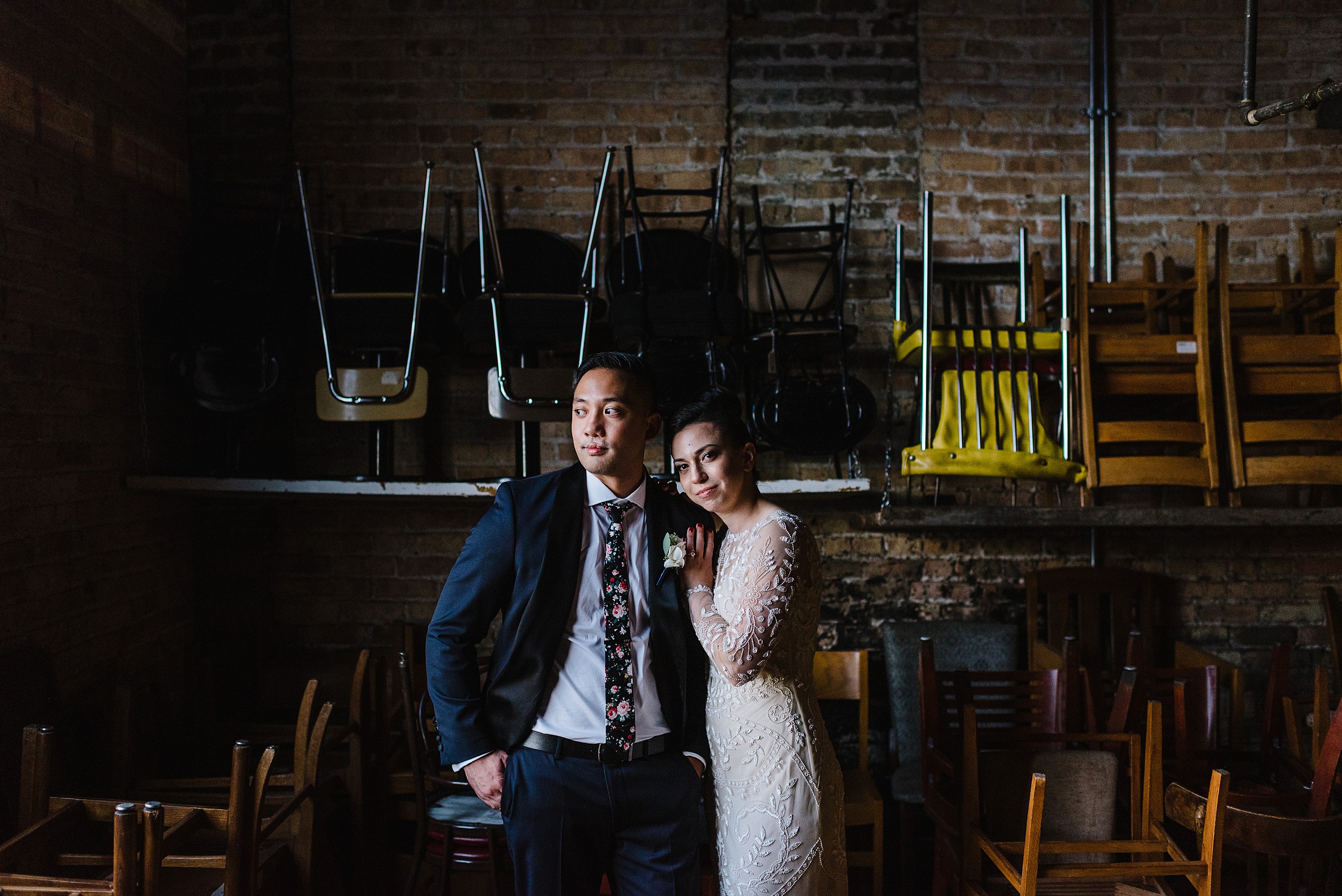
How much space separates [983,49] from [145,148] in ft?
11.4

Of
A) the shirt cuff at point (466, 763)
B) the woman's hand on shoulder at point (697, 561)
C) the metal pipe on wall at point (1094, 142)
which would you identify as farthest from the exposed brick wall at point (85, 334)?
the metal pipe on wall at point (1094, 142)

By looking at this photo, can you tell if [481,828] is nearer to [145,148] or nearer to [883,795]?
[883,795]

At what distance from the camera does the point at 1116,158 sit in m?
3.84

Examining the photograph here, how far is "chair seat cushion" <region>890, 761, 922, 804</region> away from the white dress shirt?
1.58 metres

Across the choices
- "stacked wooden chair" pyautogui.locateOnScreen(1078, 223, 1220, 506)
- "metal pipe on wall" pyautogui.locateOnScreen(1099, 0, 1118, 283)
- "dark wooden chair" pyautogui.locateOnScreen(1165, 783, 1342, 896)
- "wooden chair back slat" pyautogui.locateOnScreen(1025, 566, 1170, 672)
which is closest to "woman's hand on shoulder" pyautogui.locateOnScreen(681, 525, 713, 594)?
"dark wooden chair" pyautogui.locateOnScreen(1165, 783, 1342, 896)

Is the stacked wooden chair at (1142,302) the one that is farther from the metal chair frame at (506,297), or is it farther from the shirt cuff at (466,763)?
the shirt cuff at (466,763)

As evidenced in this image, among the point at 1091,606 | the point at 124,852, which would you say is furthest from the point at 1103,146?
the point at 124,852

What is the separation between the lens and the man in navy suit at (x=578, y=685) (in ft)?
5.50

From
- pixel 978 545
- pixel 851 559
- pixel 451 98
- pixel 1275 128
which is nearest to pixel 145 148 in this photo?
pixel 451 98

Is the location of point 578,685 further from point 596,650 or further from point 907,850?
point 907,850

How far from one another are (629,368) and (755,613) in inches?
21.2

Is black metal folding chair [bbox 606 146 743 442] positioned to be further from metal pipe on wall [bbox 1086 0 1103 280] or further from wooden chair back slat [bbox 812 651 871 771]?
metal pipe on wall [bbox 1086 0 1103 280]

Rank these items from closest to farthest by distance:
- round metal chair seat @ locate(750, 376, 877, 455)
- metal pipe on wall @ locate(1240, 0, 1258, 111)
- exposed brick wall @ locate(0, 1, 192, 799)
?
exposed brick wall @ locate(0, 1, 192, 799), metal pipe on wall @ locate(1240, 0, 1258, 111), round metal chair seat @ locate(750, 376, 877, 455)

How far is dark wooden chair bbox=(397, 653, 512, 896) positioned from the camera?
264cm
